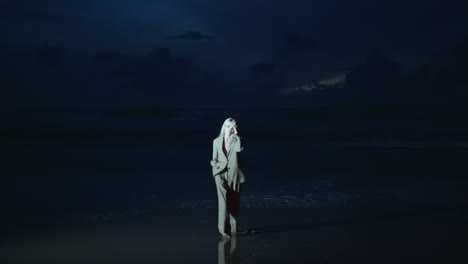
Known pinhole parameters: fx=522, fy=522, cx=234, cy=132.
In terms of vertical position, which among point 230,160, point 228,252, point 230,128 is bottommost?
point 228,252

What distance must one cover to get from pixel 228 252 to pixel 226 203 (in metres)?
0.72

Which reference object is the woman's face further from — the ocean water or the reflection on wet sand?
the ocean water

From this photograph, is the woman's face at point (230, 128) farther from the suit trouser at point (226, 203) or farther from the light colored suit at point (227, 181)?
the suit trouser at point (226, 203)

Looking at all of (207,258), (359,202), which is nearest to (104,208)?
(207,258)

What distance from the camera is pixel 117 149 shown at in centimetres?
1856

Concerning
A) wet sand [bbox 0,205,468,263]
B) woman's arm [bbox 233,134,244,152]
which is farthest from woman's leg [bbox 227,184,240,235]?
woman's arm [bbox 233,134,244,152]

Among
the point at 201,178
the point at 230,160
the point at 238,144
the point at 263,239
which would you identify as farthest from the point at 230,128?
the point at 201,178

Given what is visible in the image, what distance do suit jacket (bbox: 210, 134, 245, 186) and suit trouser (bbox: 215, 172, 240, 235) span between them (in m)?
0.08

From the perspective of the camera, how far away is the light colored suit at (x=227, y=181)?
6.32 m

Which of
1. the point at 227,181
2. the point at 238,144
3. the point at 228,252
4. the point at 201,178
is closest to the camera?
the point at 228,252

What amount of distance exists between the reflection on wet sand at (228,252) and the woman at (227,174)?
0.15 m

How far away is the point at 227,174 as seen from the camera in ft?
21.0

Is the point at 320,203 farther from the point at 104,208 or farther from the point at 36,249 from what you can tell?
the point at 36,249

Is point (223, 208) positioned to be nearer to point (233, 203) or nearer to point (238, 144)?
point (233, 203)
